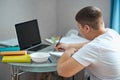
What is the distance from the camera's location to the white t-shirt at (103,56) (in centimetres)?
129

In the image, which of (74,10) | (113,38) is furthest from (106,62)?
(74,10)

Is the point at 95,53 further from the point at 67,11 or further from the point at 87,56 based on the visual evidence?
the point at 67,11

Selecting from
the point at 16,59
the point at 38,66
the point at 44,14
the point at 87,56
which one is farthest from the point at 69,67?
the point at 44,14

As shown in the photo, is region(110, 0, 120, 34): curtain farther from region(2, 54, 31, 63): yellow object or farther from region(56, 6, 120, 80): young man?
region(2, 54, 31, 63): yellow object

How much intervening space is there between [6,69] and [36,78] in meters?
0.46

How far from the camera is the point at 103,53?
51.5 inches

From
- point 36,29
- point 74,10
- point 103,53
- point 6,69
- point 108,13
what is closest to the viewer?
point 103,53

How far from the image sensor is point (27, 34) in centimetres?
206

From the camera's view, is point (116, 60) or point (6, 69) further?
point (6, 69)

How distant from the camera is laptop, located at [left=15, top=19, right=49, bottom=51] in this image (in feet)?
6.43

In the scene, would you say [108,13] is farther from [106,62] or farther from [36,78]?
[106,62]

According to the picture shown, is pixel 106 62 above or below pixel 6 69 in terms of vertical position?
above

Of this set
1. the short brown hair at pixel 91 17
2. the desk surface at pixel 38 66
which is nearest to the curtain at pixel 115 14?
the desk surface at pixel 38 66

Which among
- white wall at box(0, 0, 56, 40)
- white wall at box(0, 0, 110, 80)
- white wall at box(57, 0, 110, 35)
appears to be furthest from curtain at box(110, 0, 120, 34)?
white wall at box(0, 0, 56, 40)
